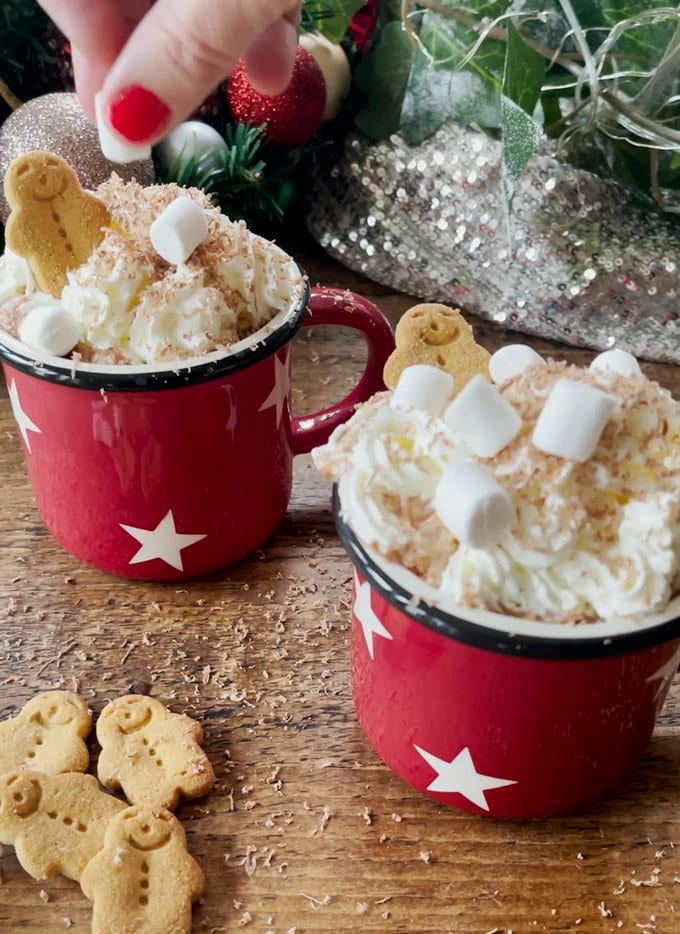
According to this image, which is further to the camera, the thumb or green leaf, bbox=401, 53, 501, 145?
green leaf, bbox=401, 53, 501, 145

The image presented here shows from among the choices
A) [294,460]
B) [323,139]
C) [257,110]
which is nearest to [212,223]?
[294,460]

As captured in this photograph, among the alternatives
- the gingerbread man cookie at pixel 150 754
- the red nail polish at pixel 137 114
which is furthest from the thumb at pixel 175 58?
the gingerbread man cookie at pixel 150 754

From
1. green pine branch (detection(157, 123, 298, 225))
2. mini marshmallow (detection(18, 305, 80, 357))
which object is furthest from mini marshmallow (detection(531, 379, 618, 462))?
green pine branch (detection(157, 123, 298, 225))

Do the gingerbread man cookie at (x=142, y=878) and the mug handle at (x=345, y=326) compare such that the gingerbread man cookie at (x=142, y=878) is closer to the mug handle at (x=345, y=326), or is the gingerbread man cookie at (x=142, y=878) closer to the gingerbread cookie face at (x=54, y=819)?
the gingerbread cookie face at (x=54, y=819)

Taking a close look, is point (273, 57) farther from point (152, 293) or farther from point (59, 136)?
point (59, 136)

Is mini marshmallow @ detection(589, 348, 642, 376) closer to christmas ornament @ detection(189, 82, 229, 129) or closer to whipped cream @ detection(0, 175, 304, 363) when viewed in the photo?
whipped cream @ detection(0, 175, 304, 363)

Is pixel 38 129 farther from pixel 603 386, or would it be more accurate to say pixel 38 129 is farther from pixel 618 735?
pixel 618 735

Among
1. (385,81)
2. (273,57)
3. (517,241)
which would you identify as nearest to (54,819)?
(273,57)
